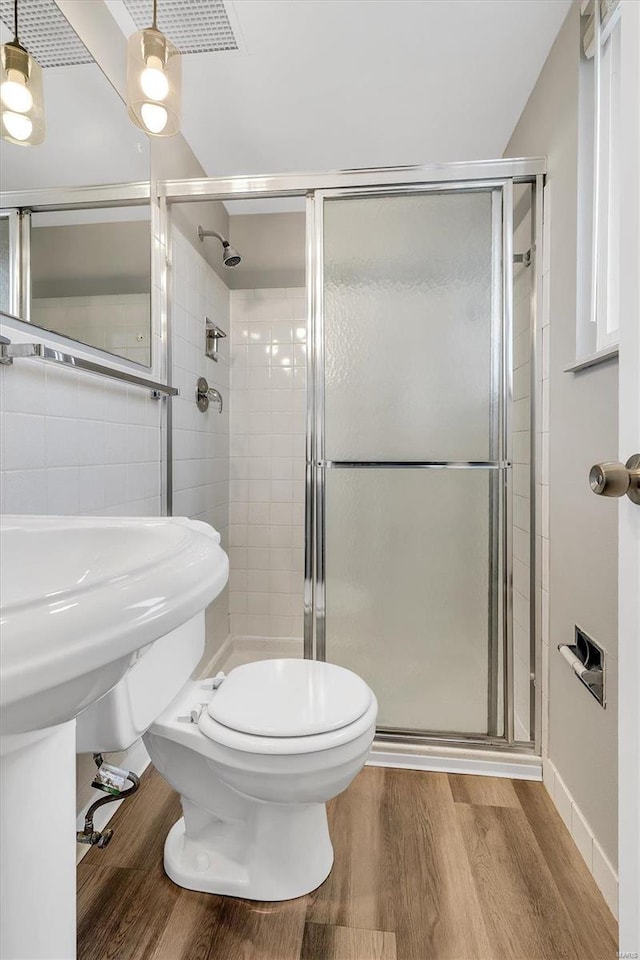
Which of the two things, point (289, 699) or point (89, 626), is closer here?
point (89, 626)

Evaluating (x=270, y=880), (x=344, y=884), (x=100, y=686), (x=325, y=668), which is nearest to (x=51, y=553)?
(x=100, y=686)

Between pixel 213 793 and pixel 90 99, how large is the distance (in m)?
1.87

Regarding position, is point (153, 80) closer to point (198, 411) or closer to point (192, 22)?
point (192, 22)

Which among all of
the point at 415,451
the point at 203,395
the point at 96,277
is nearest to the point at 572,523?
the point at 415,451

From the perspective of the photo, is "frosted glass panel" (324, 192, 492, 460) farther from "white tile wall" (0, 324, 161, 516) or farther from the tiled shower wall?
the tiled shower wall

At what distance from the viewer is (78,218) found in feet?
4.57

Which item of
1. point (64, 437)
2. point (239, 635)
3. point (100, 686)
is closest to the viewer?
point (100, 686)

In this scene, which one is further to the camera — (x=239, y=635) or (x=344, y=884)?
(x=239, y=635)

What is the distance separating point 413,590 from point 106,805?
1.13 metres

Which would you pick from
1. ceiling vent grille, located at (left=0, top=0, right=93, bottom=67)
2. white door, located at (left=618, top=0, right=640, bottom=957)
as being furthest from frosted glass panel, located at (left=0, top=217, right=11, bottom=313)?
white door, located at (left=618, top=0, right=640, bottom=957)

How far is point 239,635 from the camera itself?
2.98 metres

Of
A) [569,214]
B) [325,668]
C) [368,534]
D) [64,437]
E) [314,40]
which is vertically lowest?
[325,668]

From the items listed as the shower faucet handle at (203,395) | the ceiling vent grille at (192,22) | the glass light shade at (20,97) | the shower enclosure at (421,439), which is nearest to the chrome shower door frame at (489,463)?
the shower enclosure at (421,439)

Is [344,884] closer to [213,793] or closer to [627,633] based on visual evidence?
[213,793]
